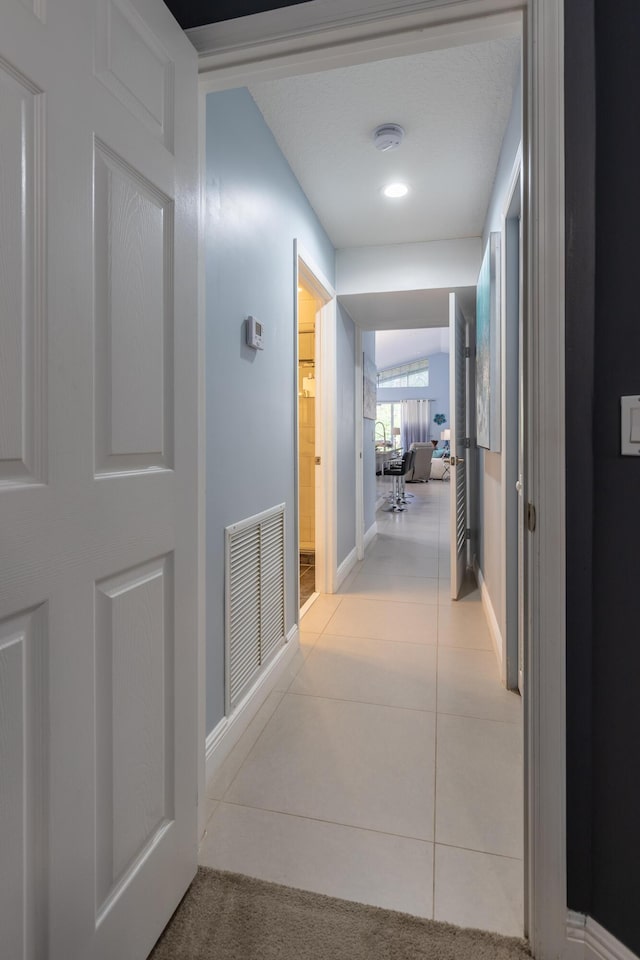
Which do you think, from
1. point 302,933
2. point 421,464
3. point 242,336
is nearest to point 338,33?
point 242,336

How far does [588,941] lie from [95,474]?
1.35m

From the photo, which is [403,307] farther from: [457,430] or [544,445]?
[544,445]

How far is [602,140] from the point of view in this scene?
0.98 m

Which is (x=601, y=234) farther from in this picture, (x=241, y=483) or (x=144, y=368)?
(x=241, y=483)

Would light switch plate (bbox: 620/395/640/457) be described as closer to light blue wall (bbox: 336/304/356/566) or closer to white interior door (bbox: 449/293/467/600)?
white interior door (bbox: 449/293/467/600)

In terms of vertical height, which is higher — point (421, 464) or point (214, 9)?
point (214, 9)

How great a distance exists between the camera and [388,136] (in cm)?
226

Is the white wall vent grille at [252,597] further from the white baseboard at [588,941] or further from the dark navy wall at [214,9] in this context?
the dark navy wall at [214,9]

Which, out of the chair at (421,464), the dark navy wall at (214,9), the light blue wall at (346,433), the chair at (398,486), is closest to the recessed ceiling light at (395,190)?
the light blue wall at (346,433)

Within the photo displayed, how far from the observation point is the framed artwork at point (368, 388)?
15.5 feet

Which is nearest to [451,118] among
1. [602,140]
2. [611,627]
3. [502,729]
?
[602,140]

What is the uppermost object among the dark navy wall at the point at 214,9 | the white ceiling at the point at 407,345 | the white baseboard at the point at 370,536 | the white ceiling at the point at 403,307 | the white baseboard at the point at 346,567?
the white ceiling at the point at 407,345

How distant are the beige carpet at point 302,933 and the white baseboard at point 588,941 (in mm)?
100

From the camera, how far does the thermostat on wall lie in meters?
1.93
